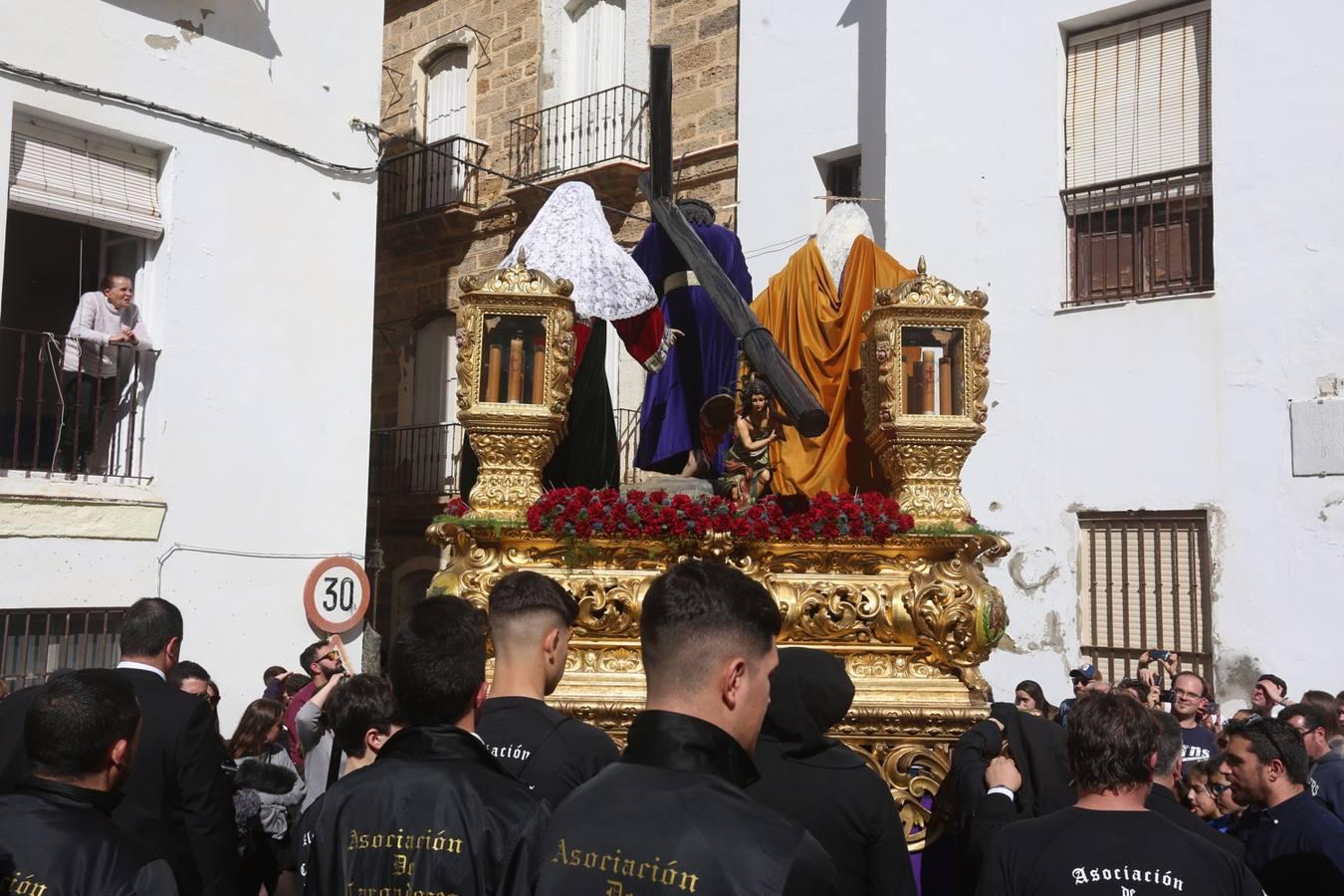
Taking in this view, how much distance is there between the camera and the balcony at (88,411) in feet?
33.0

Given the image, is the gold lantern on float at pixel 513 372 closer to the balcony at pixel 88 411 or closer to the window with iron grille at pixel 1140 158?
the balcony at pixel 88 411

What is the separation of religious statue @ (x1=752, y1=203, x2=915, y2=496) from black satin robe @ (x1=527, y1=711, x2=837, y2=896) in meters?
4.31

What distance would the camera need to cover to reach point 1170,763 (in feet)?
12.5

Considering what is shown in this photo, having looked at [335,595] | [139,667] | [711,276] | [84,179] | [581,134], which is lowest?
[335,595]

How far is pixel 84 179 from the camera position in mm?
10008

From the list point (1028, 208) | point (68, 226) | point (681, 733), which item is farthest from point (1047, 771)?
point (68, 226)

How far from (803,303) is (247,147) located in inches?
232

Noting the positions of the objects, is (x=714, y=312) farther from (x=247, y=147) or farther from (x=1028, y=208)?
(x=247, y=147)

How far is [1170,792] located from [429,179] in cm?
1422

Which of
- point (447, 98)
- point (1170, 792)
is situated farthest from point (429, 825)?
point (447, 98)

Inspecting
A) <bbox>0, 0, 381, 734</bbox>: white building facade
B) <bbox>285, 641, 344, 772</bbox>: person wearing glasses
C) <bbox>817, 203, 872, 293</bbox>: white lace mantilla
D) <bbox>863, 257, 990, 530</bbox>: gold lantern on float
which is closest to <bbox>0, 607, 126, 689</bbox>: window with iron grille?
<bbox>0, 0, 381, 734</bbox>: white building facade

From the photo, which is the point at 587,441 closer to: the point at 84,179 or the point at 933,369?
the point at 933,369

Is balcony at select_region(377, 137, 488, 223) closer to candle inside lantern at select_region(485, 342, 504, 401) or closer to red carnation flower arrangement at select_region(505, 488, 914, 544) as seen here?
candle inside lantern at select_region(485, 342, 504, 401)

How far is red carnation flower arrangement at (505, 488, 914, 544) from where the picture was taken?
220 inches
